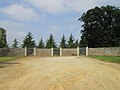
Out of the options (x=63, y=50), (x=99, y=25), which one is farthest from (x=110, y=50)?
(x=99, y=25)

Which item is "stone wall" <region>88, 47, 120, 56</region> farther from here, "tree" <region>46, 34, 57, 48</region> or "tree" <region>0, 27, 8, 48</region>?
"tree" <region>46, 34, 57, 48</region>

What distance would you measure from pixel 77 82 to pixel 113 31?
61.8 meters

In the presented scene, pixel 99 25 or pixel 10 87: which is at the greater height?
pixel 99 25

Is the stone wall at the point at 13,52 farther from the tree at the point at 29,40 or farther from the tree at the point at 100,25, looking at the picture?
the tree at the point at 29,40

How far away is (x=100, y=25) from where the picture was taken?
76.4 metres

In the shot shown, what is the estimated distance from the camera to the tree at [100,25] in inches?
2945

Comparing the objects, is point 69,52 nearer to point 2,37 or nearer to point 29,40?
point 2,37

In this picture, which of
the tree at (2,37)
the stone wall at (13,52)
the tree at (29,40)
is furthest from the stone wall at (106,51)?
the tree at (29,40)

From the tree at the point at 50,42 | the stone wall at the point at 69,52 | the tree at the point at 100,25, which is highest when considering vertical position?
the tree at the point at 100,25

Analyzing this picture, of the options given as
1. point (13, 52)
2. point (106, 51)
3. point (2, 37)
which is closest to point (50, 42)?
point (2, 37)

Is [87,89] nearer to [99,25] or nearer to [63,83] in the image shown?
[63,83]

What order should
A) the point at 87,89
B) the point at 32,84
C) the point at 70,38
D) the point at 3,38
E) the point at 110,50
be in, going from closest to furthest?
the point at 87,89 → the point at 32,84 → the point at 110,50 → the point at 3,38 → the point at 70,38

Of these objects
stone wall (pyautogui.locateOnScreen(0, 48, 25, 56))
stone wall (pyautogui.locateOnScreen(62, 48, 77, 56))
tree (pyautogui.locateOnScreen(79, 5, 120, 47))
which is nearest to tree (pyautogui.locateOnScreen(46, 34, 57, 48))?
tree (pyautogui.locateOnScreen(79, 5, 120, 47))

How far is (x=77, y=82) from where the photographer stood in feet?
47.2
